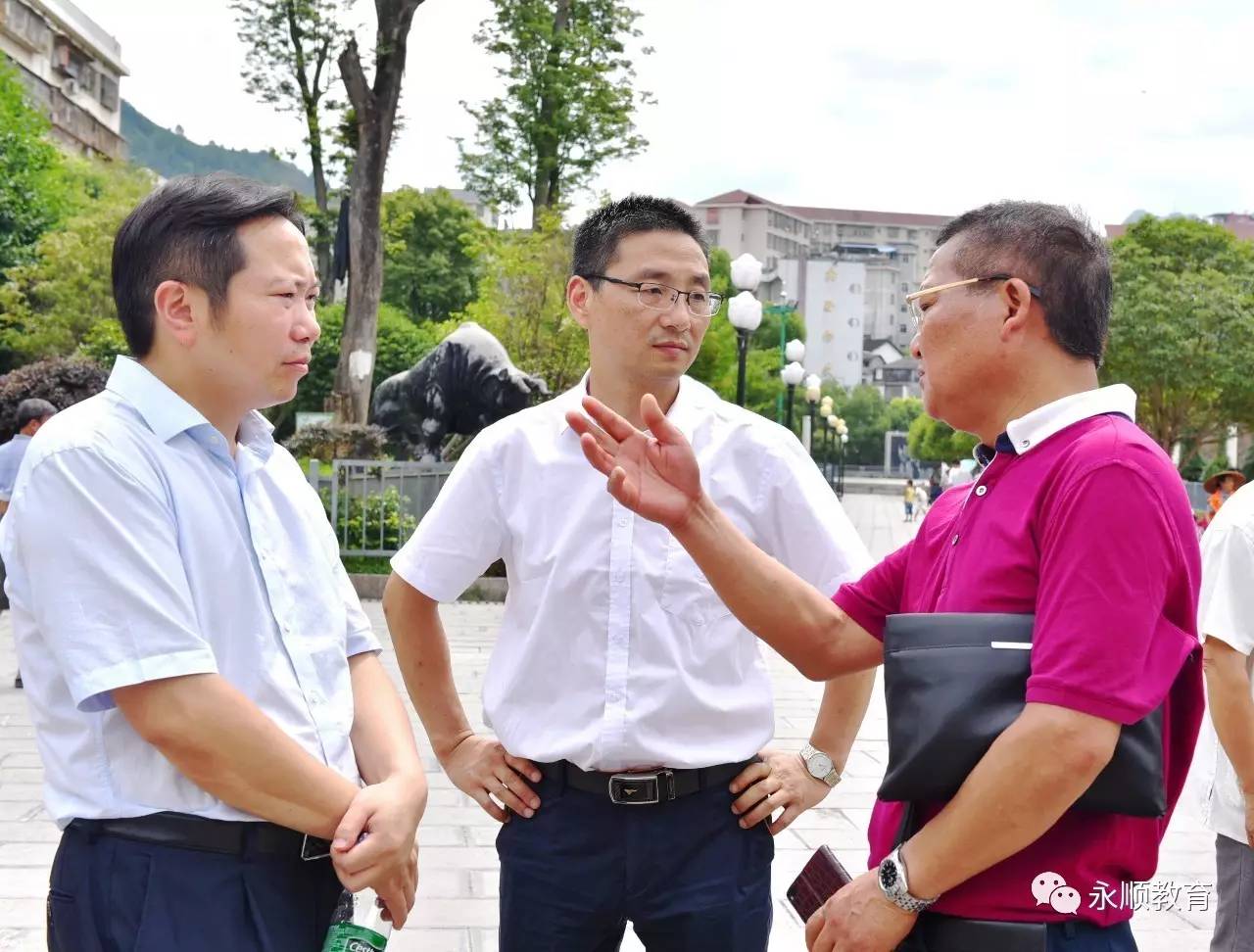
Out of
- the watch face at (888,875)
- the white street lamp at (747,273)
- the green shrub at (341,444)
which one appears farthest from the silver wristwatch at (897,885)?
the green shrub at (341,444)

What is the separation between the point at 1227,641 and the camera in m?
2.94

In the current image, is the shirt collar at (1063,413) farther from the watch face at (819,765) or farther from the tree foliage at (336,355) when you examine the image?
the tree foliage at (336,355)

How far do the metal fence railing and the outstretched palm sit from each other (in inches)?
461

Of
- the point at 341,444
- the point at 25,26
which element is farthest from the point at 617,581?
the point at 25,26

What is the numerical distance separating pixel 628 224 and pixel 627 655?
933 millimetres

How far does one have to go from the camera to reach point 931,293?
7.11 feet

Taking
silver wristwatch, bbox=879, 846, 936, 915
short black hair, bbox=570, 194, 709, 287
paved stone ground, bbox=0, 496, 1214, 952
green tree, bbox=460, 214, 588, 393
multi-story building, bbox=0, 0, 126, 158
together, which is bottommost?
paved stone ground, bbox=0, 496, 1214, 952

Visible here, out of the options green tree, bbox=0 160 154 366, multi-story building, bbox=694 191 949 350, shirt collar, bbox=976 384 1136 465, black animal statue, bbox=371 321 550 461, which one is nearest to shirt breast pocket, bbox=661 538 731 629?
shirt collar, bbox=976 384 1136 465

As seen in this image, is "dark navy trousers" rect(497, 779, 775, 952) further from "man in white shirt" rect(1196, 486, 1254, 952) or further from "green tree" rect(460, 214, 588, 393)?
"green tree" rect(460, 214, 588, 393)

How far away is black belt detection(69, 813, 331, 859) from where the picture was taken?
2.00m

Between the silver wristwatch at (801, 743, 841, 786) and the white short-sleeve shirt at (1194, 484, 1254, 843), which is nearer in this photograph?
the silver wristwatch at (801, 743, 841, 786)

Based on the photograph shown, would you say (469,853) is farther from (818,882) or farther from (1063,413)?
(1063,413)

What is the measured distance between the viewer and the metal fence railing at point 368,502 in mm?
13859

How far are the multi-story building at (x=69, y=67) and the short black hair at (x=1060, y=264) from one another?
56895 mm
